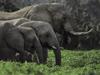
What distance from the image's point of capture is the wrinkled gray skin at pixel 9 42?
39.3ft

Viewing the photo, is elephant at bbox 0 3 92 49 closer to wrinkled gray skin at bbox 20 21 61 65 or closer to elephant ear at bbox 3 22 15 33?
wrinkled gray skin at bbox 20 21 61 65

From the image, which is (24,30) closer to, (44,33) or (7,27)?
(7,27)

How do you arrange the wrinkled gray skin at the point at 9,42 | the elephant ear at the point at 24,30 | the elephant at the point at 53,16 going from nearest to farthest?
the wrinkled gray skin at the point at 9,42 < the elephant ear at the point at 24,30 < the elephant at the point at 53,16

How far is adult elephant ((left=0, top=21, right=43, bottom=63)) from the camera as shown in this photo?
1200 cm

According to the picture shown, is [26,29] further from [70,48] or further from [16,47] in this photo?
[70,48]

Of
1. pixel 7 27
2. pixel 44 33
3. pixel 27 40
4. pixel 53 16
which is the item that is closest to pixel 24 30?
pixel 27 40

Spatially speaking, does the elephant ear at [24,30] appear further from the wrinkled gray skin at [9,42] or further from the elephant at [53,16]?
the elephant at [53,16]

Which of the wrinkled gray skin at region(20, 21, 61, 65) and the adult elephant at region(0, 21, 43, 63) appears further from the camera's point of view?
the wrinkled gray skin at region(20, 21, 61, 65)

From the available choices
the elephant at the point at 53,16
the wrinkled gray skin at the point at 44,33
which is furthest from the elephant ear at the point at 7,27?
the elephant at the point at 53,16

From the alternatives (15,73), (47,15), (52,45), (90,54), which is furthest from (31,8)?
(15,73)

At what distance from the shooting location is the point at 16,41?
11945 mm

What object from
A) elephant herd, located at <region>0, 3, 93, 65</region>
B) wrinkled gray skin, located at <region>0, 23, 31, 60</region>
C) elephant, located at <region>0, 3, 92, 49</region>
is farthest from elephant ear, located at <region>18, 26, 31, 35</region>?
elephant, located at <region>0, 3, 92, 49</region>

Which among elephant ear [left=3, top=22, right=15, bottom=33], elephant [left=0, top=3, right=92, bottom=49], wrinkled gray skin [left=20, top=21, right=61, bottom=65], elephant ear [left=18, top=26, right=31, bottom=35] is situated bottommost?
elephant [left=0, top=3, right=92, bottom=49]

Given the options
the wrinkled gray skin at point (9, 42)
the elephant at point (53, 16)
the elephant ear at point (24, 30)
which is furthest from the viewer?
the elephant at point (53, 16)
